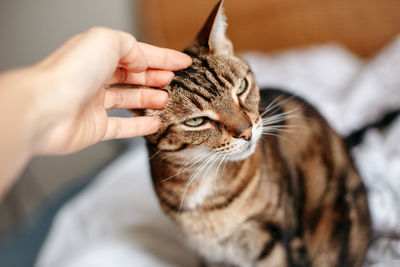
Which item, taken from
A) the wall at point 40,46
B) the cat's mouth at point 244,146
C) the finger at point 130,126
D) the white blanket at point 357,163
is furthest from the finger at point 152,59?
the wall at point 40,46

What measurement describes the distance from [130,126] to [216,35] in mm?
312

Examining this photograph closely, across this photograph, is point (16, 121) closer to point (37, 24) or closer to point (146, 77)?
point (146, 77)

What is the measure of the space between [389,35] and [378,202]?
116cm

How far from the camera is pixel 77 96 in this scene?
55cm

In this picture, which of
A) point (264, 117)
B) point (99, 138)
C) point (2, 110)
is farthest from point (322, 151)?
point (2, 110)

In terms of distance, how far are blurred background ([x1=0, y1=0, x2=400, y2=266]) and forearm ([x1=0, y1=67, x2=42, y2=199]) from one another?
135 centimetres

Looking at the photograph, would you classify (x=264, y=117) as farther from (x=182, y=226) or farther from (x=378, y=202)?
(x=378, y=202)

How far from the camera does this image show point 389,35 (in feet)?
6.04

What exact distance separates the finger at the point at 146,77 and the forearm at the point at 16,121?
0.27 meters

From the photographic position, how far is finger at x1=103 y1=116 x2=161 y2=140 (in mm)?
747

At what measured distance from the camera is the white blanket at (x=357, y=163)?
1.14 meters

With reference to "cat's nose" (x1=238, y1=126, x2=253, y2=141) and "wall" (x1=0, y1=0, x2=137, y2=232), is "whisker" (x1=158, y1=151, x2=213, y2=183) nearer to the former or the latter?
"cat's nose" (x1=238, y1=126, x2=253, y2=141)

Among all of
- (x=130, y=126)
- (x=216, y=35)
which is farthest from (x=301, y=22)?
(x=130, y=126)

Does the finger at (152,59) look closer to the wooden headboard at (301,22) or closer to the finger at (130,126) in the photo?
the finger at (130,126)
